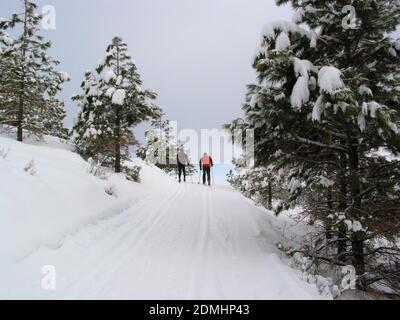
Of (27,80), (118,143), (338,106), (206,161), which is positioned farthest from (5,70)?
(338,106)

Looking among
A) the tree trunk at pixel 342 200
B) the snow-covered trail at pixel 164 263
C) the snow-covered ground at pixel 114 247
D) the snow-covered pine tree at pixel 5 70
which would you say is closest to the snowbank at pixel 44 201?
the snow-covered ground at pixel 114 247

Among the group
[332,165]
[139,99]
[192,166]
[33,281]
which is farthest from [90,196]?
[192,166]

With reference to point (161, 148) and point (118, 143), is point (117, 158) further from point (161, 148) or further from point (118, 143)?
point (161, 148)

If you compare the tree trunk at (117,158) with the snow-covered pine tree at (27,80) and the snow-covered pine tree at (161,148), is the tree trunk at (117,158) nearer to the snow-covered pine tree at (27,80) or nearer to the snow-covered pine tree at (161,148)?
the snow-covered pine tree at (27,80)

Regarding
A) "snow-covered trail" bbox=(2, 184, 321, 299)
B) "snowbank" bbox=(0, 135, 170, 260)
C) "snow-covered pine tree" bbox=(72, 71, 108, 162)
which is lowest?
"snow-covered trail" bbox=(2, 184, 321, 299)

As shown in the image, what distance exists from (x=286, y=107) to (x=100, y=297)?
5087 millimetres

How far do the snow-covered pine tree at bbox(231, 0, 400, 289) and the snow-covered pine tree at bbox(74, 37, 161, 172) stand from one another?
9.02 metres

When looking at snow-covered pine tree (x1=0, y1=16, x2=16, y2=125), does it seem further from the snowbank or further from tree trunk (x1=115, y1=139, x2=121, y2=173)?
the snowbank

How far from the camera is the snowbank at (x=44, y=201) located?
5.26 m

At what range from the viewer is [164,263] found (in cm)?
593

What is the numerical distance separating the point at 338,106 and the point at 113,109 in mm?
12906

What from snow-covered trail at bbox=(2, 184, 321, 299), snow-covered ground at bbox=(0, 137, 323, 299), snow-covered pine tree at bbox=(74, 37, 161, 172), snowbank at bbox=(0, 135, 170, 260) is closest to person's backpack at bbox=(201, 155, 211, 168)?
snow-covered pine tree at bbox=(74, 37, 161, 172)

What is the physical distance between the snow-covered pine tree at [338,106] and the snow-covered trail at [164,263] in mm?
1739

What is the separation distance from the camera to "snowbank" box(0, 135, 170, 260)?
5264mm
